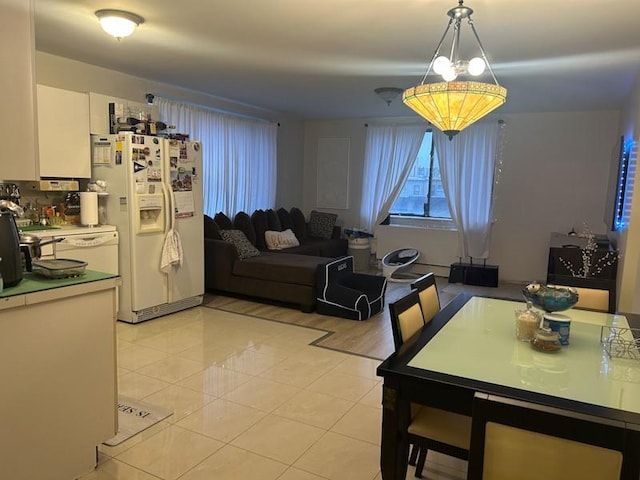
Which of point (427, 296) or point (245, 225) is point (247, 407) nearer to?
point (427, 296)

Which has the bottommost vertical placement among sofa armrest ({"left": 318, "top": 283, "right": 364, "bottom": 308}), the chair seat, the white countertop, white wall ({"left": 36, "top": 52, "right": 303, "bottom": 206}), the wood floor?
the wood floor

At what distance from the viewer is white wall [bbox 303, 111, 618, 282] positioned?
611 centimetres

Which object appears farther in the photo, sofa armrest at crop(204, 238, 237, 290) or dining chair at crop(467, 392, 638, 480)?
sofa armrest at crop(204, 238, 237, 290)

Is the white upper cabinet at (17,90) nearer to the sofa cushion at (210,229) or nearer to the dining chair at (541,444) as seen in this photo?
the dining chair at (541,444)

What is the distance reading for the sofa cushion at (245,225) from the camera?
20.5ft

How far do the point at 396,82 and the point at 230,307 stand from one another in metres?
2.89

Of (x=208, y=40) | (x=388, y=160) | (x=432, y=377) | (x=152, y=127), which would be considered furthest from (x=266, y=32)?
(x=388, y=160)

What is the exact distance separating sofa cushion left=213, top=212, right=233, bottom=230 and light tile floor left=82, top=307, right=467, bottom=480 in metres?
1.80

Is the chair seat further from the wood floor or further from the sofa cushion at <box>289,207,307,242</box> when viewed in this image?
the sofa cushion at <box>289,207,307,242</box>

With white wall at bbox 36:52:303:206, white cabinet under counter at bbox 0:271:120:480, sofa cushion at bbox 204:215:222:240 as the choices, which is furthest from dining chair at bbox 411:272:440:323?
white wall at bbox 36:52:303:206

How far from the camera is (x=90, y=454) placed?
87.0 inches

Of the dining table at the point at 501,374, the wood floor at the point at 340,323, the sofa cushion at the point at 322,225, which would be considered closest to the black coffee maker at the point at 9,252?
the dining table at the point at 501,374

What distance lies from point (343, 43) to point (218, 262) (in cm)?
292

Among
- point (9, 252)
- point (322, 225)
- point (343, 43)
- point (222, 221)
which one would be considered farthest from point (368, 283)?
point (9, 252)
